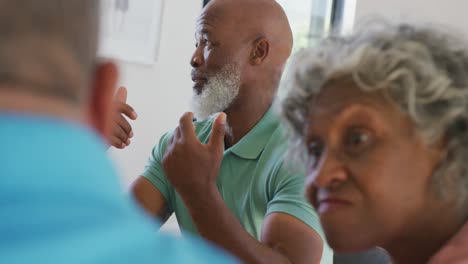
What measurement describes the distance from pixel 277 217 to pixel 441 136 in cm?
61

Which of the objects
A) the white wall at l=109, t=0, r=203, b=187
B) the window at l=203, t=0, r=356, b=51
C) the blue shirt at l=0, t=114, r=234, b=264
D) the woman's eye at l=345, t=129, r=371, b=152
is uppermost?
the blue shirt at l=0, t=114, r=234, b=264

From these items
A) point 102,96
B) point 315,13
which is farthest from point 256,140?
point 315,13

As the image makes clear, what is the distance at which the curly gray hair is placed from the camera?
31.7 inches

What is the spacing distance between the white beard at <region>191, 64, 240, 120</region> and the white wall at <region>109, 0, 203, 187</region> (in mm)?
785

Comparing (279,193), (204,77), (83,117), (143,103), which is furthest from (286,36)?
(83,117)

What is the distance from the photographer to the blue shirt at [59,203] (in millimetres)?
333

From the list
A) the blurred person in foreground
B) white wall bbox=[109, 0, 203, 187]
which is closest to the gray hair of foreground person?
the blurred person in foreground

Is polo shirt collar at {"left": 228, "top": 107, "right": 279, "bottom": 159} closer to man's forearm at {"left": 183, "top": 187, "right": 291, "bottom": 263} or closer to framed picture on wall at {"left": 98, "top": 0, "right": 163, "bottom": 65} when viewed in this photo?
man's forearm at {"left": 183, "top": 187, "right": 291, "bottom": 263}

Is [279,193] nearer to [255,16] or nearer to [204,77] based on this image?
[204,77]

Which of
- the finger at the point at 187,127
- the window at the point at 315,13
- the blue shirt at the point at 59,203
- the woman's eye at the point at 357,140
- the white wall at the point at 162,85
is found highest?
the blue shirt at the point at 59,203

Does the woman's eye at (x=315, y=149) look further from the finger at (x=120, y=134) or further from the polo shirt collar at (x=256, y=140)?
the finger at (x=120, y=134)

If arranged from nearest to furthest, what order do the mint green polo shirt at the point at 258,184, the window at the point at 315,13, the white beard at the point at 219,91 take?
the mint green polo shirt at the point at 258,184 → the white beard at the point at 219,91 → the window at the point at 315,13

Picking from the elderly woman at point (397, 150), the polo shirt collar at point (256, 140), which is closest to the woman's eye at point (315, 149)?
the elderly woman at point (397, 150)

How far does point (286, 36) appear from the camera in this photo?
1.88m
